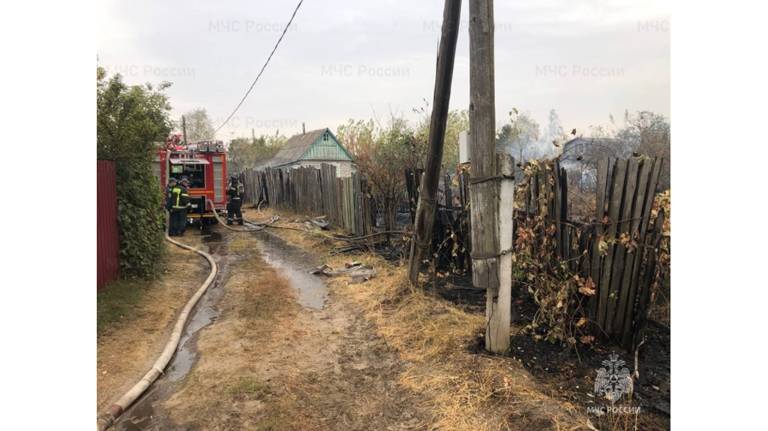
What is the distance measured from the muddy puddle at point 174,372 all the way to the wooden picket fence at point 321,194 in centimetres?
419

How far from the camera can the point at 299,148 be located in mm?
38719

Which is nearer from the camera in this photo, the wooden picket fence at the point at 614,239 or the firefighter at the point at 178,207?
the wooden picket fence at the point at 614,239

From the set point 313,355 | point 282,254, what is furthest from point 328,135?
point 313,355

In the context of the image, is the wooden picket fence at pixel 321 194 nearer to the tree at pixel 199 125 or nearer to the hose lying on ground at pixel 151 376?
the hose lying on ground at pixel 151 376

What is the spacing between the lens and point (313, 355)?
4891 millimetres

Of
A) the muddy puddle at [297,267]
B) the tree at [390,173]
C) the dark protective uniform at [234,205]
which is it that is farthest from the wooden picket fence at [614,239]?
the dark protective uniform at [234,205]

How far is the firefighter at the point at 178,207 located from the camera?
13078mm

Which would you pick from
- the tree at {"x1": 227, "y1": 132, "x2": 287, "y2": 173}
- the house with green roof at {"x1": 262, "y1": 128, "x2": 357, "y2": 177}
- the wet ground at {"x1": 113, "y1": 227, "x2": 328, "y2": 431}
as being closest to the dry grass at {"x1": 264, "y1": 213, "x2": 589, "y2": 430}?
the wet ground at {"x1": 113, "y1": 227, "x2": 328, "y2": 431}

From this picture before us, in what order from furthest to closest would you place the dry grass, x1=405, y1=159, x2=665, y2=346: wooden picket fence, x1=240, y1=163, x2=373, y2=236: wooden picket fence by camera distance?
x1=240, y1=163, x2=373, y2=236: wooden picket fence → x1=405, y1=159, x2=665, y2=346: wooden picket fence → the dry grass

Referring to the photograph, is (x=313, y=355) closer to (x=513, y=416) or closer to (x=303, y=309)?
(x=303, y=309)

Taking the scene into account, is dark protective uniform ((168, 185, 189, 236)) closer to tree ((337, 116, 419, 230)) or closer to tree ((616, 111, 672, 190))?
tree ((337, 116, 419, 230))

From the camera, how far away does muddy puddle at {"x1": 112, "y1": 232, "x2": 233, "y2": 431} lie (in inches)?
144

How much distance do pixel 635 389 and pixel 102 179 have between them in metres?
6.82

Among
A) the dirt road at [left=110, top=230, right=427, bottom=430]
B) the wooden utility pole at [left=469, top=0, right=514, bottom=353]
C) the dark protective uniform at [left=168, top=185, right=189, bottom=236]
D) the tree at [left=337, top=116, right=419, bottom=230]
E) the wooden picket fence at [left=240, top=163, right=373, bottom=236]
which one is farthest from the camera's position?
the dark protective uniform at [left=168, top=185, right=189, bottom=236]
